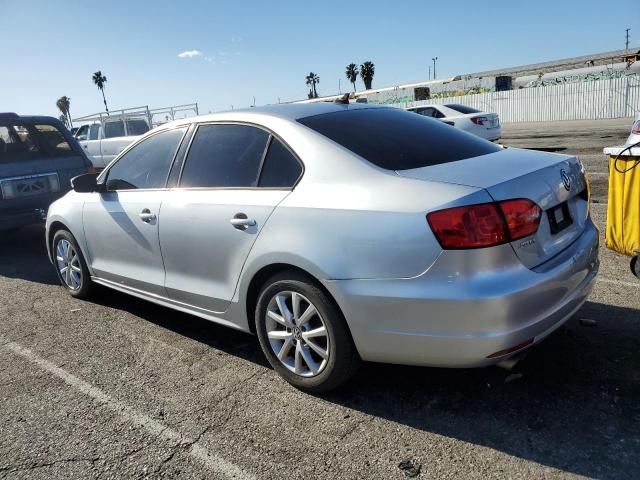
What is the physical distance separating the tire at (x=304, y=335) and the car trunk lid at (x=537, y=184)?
0.83m

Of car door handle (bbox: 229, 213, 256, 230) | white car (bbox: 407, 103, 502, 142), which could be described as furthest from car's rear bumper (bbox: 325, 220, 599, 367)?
white car (bbox: 407, 103, 502, 142)

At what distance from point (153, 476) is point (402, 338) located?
137 cm

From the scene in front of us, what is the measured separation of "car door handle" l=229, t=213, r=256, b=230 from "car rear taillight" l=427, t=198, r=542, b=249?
1.14 meters

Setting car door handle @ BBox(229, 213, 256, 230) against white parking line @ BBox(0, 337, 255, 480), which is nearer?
white parking line @ BBox(0, 337, 255, 480)

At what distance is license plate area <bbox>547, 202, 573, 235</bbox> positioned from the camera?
2876 millimetres

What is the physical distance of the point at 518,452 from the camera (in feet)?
8.46

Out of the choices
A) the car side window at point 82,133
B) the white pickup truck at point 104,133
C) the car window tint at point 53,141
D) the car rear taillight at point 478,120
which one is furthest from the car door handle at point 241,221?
the car side window at point 82,133

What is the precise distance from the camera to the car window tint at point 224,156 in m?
3.52

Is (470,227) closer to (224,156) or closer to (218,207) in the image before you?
(218,207)

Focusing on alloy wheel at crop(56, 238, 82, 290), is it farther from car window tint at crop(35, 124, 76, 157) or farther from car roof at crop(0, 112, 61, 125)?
car roof at crop(0, 112, 61, 125)

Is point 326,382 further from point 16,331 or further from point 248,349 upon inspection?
point 16,331

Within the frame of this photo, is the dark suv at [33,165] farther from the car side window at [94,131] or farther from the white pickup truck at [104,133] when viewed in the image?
the car side window at [94,131]

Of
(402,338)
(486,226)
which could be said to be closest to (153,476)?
(402,338)

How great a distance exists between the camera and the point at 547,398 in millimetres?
2977
